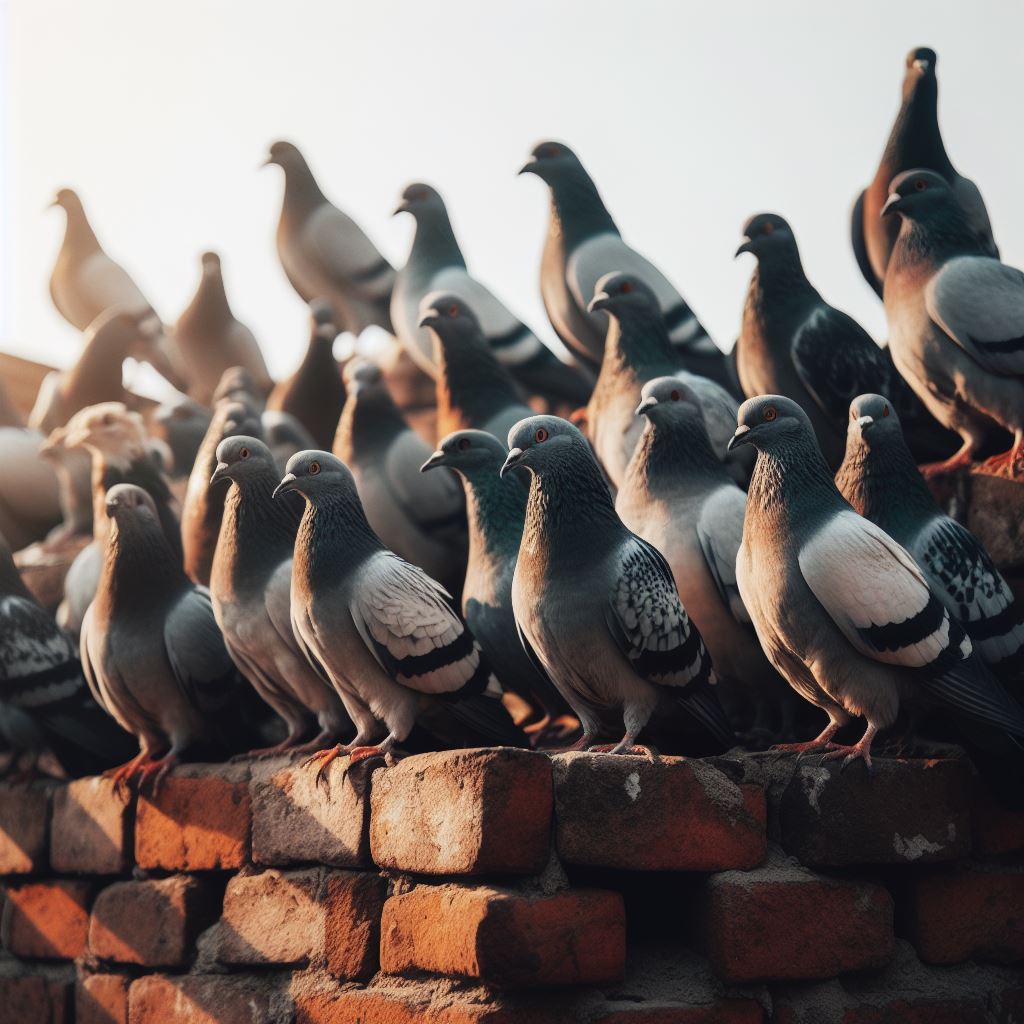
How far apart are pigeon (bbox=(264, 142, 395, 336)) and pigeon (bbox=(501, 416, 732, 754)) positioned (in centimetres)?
416

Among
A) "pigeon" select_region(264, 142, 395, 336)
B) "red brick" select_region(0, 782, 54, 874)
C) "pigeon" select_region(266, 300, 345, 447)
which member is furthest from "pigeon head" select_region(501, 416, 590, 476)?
"pigeon" select_region(264, 142, 395, 336)

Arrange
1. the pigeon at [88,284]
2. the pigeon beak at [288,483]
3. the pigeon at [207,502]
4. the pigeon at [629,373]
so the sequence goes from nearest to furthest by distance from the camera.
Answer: the pigeon beak at [288,483] < the pigeon at [629,373] < the pigeon at [207,502] < the pigeon at [88,284]

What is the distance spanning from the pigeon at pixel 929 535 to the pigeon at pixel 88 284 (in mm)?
6156

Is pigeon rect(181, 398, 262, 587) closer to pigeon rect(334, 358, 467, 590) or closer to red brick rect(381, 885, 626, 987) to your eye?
pigeon rect(334, 358, 467, 590)

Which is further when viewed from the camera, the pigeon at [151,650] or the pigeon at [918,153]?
the pigeon at [918,153]

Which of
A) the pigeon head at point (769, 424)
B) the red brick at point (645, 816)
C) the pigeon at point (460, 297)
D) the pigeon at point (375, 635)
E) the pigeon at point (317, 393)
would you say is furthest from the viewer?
the pigeon at point (317, 393)

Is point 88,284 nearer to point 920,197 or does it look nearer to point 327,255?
point 327,255

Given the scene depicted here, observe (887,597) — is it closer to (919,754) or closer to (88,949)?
(919,754)

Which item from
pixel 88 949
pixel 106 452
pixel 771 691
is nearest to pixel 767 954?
pixel 771 691

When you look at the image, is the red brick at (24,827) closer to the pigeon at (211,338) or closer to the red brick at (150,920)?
the red brick at (150,920)

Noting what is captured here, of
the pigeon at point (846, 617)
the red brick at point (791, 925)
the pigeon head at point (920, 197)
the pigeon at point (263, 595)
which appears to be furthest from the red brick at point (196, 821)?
the pigeon head at point (920, 197)

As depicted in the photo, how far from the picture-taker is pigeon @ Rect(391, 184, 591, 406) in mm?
6695

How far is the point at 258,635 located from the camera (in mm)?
4625

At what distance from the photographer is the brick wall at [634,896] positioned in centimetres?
340
